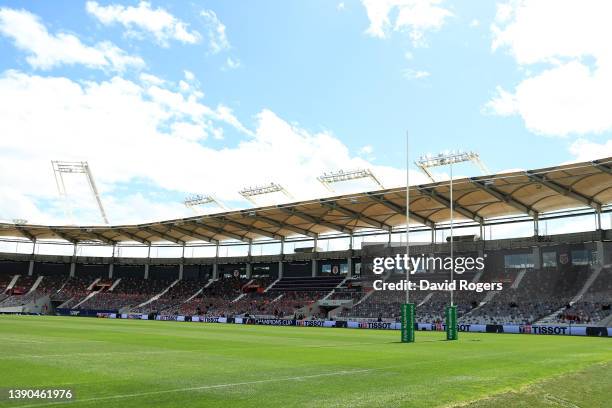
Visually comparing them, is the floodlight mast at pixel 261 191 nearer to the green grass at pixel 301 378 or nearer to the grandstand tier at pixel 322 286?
the grandstand tier at pixel 322 286

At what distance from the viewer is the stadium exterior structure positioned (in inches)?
2126

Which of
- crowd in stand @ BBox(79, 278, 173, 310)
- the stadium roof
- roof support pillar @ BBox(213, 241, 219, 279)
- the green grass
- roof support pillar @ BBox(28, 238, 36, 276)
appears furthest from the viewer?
roof support pillar @ BBox(28, 238, 36, 276)

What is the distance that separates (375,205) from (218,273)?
39096 millimetres

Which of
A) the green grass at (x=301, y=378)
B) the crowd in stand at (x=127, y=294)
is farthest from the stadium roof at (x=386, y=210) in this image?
the green grass at (x=301, y=378)

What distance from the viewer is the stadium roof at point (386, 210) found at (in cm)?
4947

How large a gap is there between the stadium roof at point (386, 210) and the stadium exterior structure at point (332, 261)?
0.17 m

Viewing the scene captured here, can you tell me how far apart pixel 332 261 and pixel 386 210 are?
60.4 feet

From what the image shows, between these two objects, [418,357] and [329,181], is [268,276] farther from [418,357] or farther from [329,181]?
[418,357]

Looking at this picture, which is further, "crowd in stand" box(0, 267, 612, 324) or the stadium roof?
"crowd in stand" box(0, 267, 612, 324)

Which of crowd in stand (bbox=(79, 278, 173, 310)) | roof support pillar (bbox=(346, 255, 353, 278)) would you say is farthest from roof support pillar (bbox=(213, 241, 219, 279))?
roof support pillar (bbox=(346, 255, 353, 278))

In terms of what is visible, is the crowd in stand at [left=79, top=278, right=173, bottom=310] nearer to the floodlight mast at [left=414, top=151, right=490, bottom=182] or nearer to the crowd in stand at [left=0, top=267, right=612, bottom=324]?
the crowd in stand at [left=0, top=267, right=612, bottom=324]

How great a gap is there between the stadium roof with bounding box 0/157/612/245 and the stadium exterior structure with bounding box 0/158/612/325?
0.17 m

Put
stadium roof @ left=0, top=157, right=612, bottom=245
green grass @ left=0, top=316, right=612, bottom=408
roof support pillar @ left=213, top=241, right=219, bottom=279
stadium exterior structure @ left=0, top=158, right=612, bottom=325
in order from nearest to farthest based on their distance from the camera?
green grass @ left=0, top=316, right=612, bottom=408
stadium roof @ left=0, top=157, right=612, bottom=245
stadium exterior structure @ left=0, top=158, right=612, bottom=325
roof support pillar @ left=213, top=241, right=219, bottom=279

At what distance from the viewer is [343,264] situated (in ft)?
259
